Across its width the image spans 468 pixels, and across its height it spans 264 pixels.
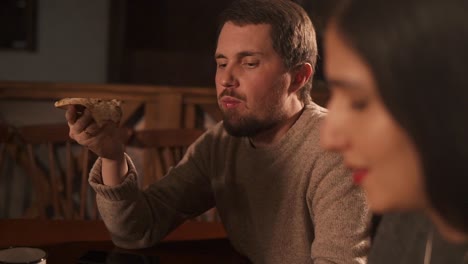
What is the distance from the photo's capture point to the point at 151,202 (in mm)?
1357

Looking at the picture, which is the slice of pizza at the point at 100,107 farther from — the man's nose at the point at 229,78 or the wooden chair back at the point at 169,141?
the wooden chair back at the point at 169,141

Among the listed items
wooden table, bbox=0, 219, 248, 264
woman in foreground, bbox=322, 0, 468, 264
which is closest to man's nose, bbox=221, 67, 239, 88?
wooden table, bbox=0, 219, 248, 264

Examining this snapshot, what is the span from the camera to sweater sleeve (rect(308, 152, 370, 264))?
1060 mm

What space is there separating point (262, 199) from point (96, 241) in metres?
0.39

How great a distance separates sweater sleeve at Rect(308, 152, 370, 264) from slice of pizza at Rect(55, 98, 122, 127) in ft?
1.30

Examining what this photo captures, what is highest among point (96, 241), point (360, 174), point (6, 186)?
point (360, 174)

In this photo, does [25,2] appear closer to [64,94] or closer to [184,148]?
[64,94]

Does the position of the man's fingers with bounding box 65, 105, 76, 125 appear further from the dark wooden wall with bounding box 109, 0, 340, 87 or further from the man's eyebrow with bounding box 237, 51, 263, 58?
the dark wooden wall with bounding box 109, 0, 340, 87

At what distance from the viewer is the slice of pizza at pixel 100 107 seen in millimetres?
1076

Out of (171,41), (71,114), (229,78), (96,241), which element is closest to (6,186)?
(96,241)

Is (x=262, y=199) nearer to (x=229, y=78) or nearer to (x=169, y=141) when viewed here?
(x=229, y=78)

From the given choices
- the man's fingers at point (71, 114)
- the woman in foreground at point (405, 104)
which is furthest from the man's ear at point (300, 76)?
the woman in foreground at point (405, 104)

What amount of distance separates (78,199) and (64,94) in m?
0.47

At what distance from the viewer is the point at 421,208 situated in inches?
17.4
